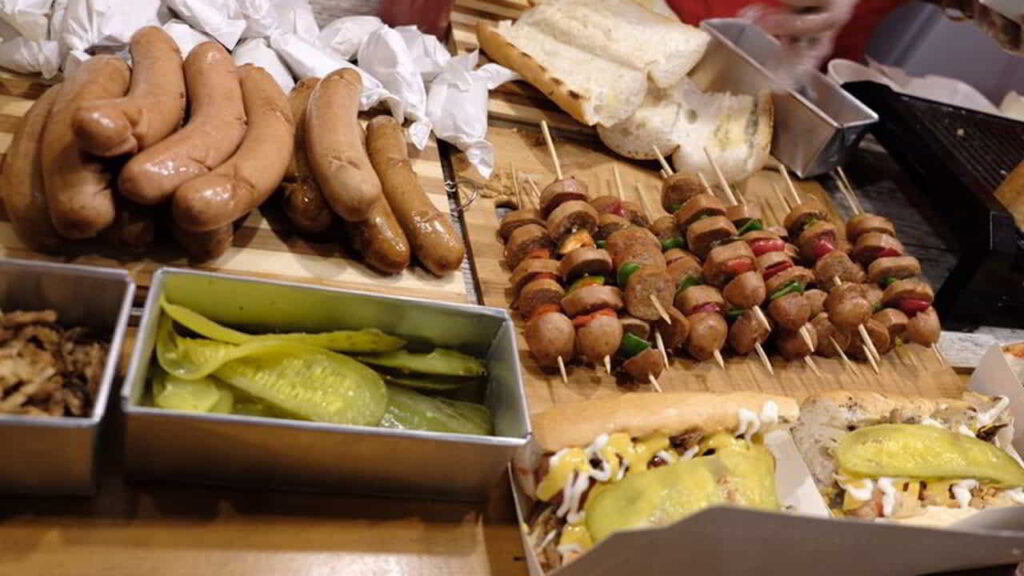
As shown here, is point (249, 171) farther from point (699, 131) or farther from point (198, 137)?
point (699, 131)

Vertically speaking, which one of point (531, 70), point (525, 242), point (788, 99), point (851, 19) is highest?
point (851, 19)

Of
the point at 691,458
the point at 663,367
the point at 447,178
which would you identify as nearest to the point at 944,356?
the point at 663,367

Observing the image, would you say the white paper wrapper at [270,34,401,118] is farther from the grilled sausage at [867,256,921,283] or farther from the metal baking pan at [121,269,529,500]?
the grilled sausage at [867,256,921,283]

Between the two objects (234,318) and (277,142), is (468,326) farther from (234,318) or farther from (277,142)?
(277,142)

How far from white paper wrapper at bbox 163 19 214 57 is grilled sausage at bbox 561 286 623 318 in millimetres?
1823

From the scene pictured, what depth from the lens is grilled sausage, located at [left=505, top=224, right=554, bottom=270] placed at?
3.07 meters

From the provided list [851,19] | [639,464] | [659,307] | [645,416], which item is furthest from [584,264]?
[851,19]

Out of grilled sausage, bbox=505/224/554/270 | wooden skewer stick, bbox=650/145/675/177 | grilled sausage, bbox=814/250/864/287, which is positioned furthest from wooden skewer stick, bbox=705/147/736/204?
grilled sausage, bbox=505/224/554/270

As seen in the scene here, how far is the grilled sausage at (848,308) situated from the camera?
3188 mm

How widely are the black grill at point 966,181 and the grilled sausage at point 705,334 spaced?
1440 mm

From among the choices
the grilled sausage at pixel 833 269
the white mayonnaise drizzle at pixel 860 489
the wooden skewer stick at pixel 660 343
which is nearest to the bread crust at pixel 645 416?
the white mayonnaise drizzle at pixel 860 489

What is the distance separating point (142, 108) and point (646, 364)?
177cm

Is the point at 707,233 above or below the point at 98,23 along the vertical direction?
above

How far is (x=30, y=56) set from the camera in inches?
118
